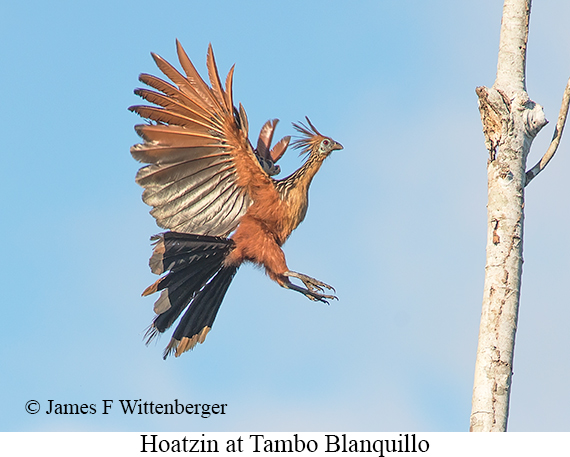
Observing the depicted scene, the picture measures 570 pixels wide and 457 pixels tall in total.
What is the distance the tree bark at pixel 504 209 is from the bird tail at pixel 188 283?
2.32 metres

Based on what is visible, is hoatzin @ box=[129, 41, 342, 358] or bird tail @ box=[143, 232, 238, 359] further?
bird tail @ box=[143, 232, 238, 359]

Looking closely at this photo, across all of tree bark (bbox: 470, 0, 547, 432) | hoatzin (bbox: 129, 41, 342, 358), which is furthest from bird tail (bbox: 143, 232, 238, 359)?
tree bark (bbox: 470, 0, 547, 432)

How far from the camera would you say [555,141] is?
407 centimetres

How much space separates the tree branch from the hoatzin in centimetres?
174

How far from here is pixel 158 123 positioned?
4.96m

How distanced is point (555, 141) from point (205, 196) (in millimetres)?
2532

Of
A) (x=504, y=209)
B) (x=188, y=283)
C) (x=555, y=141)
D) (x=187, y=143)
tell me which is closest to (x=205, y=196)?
(x=187, y=143)

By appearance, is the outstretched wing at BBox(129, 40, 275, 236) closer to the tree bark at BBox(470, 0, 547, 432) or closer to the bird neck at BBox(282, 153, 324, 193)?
the bird neck at BBox(282, 153, 324, 193)

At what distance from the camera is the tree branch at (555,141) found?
3.93 m

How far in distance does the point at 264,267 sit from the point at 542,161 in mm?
2235

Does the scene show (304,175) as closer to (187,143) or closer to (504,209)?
(187,143)

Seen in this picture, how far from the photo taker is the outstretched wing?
4.82 m
